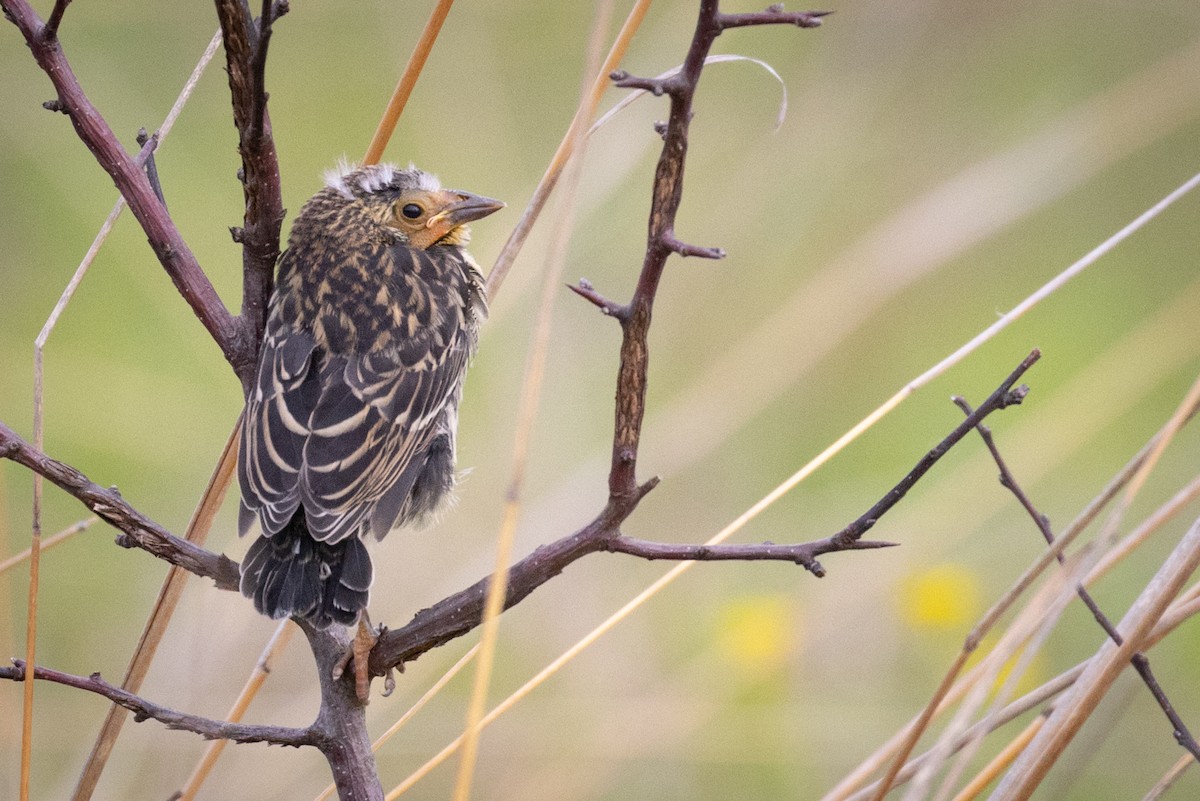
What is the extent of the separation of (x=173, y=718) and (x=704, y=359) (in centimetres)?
331

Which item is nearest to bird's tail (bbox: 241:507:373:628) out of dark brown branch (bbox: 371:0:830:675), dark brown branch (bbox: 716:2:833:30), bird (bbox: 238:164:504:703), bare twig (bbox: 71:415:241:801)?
bird (bbox: 238:164:504:703)

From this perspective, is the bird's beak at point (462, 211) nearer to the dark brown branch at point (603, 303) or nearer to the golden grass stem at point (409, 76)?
the golden grass stem at point (409, 76)

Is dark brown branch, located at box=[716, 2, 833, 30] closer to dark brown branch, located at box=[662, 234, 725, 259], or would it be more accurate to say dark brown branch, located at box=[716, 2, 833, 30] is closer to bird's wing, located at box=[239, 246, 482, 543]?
dark brown branch, located at box=[662, 234, 725, 259]

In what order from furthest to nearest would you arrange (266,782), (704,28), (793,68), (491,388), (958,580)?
1. (793,68)
2. (491,388)
3. (958,580)
4. (266,782)
5. (704,28)

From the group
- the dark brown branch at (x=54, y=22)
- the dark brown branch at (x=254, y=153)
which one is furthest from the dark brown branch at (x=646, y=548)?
the dark brown branch at (x=54, y=22)

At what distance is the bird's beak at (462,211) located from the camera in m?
2.96

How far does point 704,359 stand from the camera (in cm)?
479

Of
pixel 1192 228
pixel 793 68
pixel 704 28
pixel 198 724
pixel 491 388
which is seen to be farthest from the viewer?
pixel 1192 228

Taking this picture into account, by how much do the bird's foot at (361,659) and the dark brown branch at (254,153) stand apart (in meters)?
0.58

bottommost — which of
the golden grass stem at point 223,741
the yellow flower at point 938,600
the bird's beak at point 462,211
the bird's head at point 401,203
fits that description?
the yellow flower at point 938,600

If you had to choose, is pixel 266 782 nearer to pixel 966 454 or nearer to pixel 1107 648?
pixel 1107 648

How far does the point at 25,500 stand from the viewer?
5121 millimetres

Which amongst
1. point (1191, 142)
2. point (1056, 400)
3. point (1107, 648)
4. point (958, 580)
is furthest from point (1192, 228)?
point (1107, 648)

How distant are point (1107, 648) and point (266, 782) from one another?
2.26 meters
